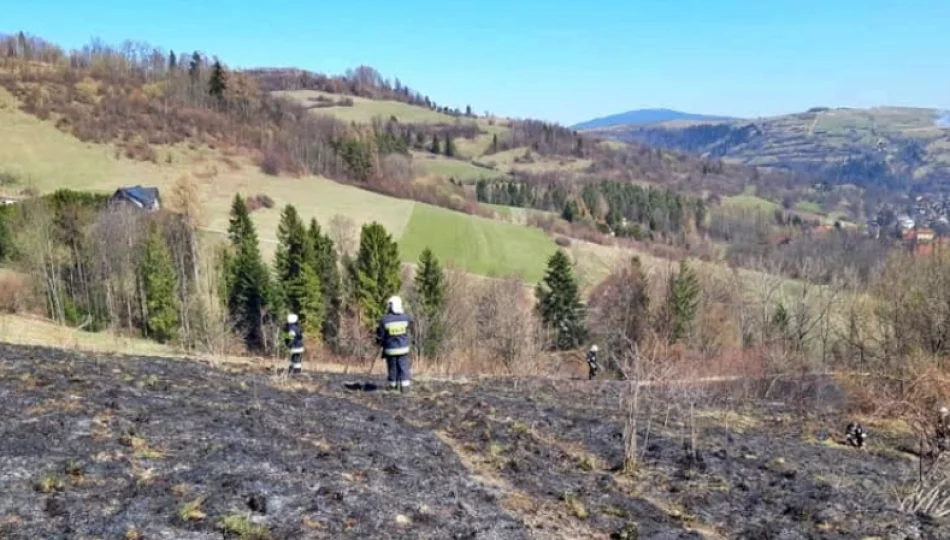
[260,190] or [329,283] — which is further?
[260,190]

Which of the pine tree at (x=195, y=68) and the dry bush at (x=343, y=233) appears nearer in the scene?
the dry bush at (x=343, y=233)

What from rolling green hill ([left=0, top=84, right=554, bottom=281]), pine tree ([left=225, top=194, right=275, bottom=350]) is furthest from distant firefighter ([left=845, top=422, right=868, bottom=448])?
rolling green hill ([left=0, top=84, right=554, bottom=281])

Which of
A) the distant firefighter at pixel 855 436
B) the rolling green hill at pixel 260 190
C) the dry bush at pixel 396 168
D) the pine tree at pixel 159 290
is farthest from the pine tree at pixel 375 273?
the dry bush at pixel 396 168

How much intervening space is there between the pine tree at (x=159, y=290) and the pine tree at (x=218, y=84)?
218 ft

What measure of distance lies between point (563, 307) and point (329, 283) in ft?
68.0

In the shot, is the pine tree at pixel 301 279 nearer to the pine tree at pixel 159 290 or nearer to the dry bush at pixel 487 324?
the pine tree at pixel 159 290

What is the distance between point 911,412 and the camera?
1209 centimetres

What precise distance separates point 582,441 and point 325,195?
79.1 meters

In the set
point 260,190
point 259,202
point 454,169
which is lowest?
point 259,202

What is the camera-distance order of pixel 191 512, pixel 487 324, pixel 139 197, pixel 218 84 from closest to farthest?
pixel 191 512
pixel 487 324
pixel 139 197
pixel 218 84

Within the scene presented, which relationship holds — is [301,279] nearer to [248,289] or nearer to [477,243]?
[248,289]

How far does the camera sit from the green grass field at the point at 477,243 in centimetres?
7812

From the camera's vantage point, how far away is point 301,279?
180 feet

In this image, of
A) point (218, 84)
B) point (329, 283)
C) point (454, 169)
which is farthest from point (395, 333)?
point (454, 169)
